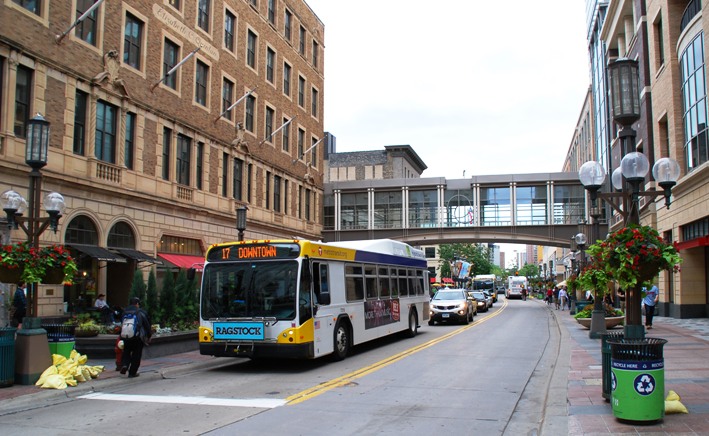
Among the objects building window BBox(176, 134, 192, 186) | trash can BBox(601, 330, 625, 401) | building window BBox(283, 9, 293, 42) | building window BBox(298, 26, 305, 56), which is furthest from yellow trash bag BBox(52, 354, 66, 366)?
building window BBox(298, 26, 305, 56)

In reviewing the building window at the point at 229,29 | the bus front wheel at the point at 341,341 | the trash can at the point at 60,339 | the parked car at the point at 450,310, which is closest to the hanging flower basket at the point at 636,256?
the bus front wheel at the point at 341,341

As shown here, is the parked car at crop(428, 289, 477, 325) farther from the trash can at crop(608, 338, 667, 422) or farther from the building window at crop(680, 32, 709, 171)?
the trash can at crop(608, 338, 667, 422)

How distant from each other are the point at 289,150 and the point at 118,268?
18.4 metres

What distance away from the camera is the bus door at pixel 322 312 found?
13289mm

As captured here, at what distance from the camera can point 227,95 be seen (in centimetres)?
3328

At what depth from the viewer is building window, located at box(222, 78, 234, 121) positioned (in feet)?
107

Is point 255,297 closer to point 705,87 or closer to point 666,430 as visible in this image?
point 666,430

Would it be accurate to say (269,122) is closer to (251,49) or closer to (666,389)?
(251,49)

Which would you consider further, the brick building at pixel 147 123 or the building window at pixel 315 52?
the building window at pixel 315 52

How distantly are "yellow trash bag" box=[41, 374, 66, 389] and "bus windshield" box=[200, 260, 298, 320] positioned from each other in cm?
342

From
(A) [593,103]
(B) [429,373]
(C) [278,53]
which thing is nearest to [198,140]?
(C) [278,53]

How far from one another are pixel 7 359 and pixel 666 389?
11.5 metres

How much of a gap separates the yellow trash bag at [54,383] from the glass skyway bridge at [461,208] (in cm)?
4045

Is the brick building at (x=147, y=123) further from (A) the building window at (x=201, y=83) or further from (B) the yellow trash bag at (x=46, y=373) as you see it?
(B) the yellow trash bag at (x=46, y=373)
